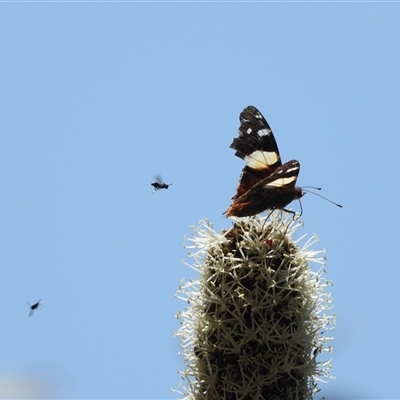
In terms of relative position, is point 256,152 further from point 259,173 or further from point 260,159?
point 259,173

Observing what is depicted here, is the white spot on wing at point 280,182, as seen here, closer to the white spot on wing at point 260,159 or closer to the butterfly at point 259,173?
the butterfly at point 259,173

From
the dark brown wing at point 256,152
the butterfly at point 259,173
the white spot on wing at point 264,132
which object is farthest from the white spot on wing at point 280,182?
the white spot on wing at point 264,132

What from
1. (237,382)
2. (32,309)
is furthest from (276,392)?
(32,309)

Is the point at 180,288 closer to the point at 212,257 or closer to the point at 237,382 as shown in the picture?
the point at 212,257

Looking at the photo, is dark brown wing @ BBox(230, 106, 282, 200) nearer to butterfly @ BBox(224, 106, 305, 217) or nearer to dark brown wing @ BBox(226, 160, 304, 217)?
butterfly @ BBox(224, 106, 305, 217)

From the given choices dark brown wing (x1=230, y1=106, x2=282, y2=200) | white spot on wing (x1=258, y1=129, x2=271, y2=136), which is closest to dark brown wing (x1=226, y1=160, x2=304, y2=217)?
dark brown wing (x1=230, y1=106, x2=282, y2=200)

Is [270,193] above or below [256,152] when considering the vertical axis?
below

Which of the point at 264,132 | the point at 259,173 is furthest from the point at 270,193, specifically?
the point at 264,132
